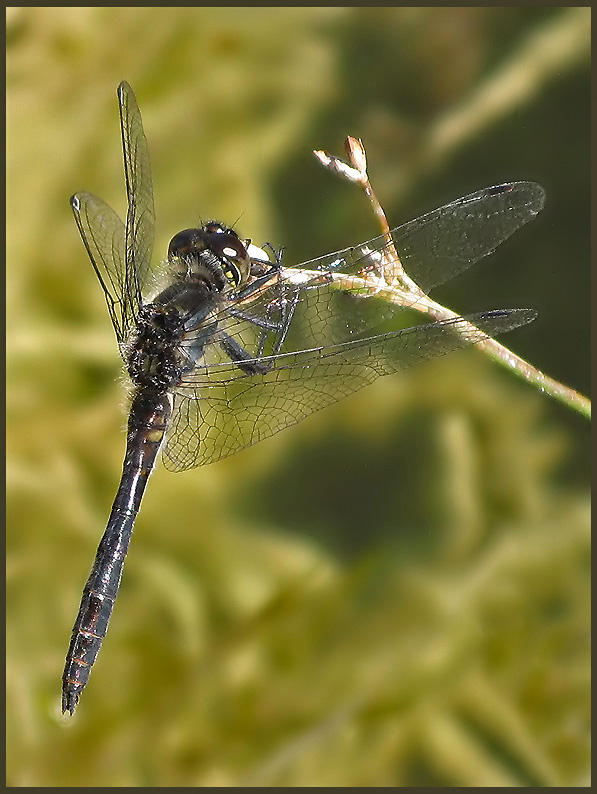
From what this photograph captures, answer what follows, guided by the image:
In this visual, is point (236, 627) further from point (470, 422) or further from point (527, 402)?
point (527, 402)

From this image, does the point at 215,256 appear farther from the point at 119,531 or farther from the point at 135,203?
the point at 119,531

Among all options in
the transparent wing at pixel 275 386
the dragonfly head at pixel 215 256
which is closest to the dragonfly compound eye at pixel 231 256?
the dragonfly head at pixel 215 256

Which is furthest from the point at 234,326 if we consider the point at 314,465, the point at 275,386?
the point at 314,465

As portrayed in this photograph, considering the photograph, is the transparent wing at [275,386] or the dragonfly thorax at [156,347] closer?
the transparent wing at [275,386]

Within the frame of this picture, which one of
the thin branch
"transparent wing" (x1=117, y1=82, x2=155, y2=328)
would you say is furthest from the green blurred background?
the thin branch

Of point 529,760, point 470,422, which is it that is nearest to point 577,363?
point 470,422

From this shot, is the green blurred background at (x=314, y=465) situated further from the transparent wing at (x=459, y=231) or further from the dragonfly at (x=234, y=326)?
the transparent wing at (x=459, y=231)
